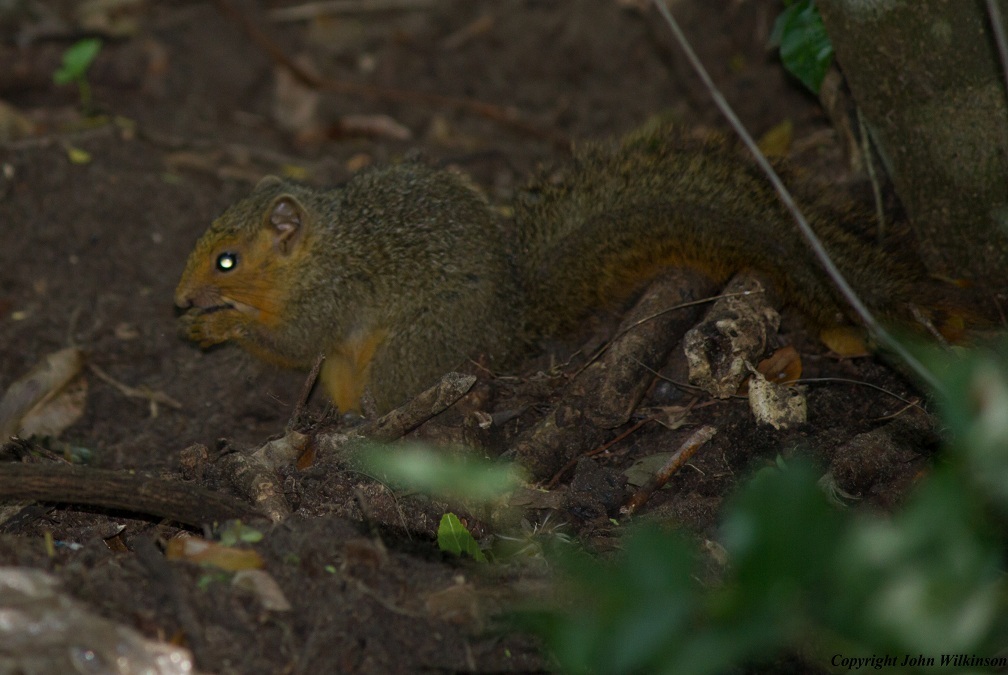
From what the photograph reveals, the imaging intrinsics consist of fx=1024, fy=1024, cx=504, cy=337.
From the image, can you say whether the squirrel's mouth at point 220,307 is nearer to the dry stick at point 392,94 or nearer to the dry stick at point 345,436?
the dry stick at point 345,436

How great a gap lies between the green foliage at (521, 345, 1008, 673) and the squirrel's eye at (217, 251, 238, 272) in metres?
3.04

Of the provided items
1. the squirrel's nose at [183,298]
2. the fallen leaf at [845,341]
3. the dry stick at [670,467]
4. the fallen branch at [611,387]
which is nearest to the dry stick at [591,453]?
the fallen branch at [611,387]

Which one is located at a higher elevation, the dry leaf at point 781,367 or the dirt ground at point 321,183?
the dirt ground at point 321,183

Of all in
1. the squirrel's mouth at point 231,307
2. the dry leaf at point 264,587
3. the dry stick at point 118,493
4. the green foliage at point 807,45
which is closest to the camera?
the dry leaf at point 264,587

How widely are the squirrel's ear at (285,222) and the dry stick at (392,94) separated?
243 centimetres

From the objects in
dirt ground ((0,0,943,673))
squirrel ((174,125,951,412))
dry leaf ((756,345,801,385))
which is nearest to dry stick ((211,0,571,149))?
dirt ground ((0,0,943,673))

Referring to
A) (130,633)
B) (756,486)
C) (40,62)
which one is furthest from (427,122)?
(756,486)

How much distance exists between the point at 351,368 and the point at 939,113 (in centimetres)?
248

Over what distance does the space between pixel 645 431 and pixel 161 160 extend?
3.52 m

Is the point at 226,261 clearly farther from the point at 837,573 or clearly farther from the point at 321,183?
the point at 837,573

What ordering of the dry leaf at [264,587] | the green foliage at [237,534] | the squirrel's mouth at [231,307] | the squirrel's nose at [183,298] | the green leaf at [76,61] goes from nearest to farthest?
the dry leaf at [264,587]
the green foliage at [237,534]
the squirrel's nose at [183,298]
the squirrel's mouth at [231,307]
the green leaf at [76,61]

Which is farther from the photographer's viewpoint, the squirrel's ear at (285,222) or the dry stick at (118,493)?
the squirrel's ear at (285,222)

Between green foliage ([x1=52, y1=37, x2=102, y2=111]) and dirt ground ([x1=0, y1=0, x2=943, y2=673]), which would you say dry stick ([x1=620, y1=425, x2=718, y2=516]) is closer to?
dirt ground ([x1=0, y1=0, x2=943, y2=673])

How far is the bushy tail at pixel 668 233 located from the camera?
3537 millimetres
